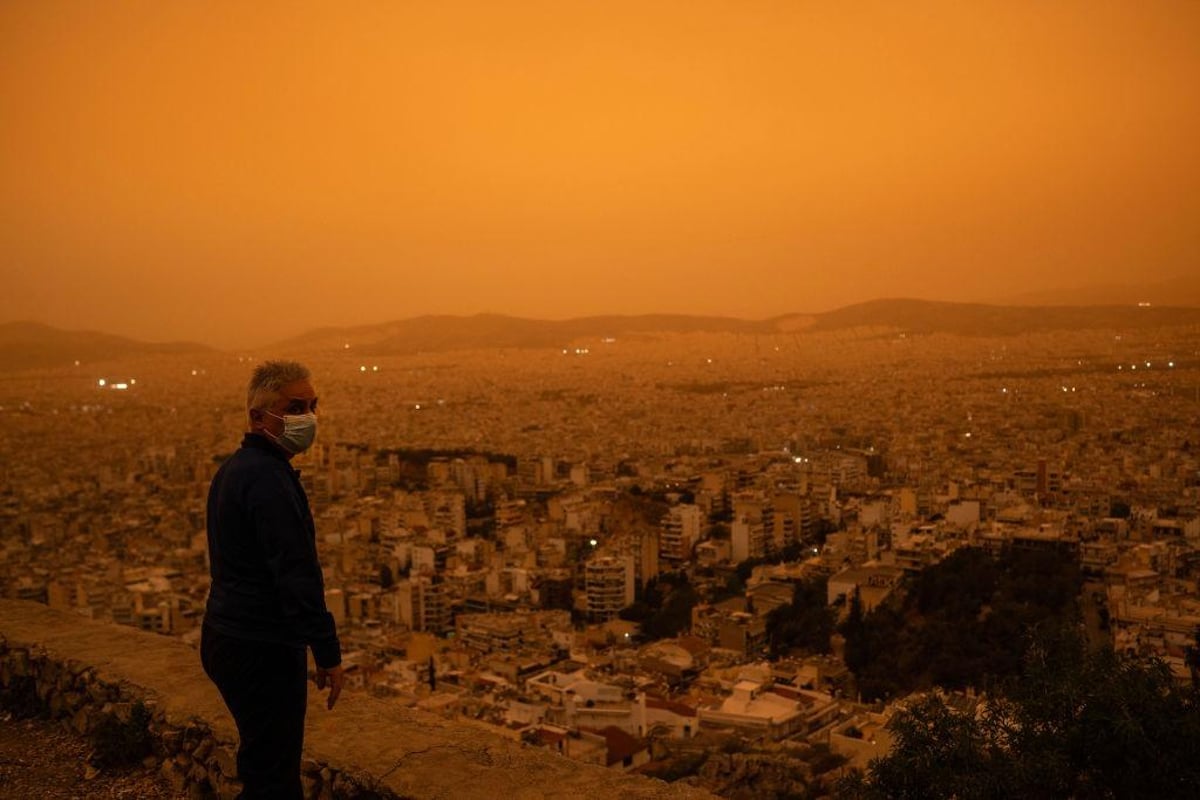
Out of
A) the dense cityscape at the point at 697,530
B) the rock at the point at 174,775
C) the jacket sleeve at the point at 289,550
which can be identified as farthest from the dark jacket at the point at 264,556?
the dense cityscape at the point at 697,530

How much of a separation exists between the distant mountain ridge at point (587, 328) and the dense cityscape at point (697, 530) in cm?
36

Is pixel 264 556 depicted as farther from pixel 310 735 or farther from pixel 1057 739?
pixel 1057 739

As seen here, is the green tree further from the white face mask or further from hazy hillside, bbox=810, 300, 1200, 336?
hazy hillside, bbox=810, 300, 1200, 336

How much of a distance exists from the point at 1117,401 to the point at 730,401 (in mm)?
13811

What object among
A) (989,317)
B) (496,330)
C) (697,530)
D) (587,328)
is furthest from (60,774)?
(587,328)

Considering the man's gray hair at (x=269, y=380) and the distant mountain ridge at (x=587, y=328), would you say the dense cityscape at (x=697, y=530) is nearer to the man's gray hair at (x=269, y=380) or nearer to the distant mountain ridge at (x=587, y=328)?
the distant mountain ridge at (x=587, y=328)

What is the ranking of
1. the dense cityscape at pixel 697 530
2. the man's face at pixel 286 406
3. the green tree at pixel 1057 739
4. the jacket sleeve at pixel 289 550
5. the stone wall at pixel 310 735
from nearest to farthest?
the jacket sleeve at pixel 289 550, the man's face at pixel 286 406, the stone wall at pixel 310 735, the green tree at pixel 1057 739, the dense cityscape at pixel 697 530

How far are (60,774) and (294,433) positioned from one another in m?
1.68

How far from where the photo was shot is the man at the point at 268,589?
167 cm

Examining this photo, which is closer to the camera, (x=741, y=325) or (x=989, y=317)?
(x=989, y=317)

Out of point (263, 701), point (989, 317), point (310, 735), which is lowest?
point (310, 735)

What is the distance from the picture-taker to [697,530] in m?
16.9

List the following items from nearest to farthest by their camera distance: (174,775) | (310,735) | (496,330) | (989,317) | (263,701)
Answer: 1. (263,701)
2. (310,735)
3. (174,775)
4. (989,317)
5. (496,330)

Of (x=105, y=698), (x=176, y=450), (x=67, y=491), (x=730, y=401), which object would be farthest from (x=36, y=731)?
(x=730, y=401)
